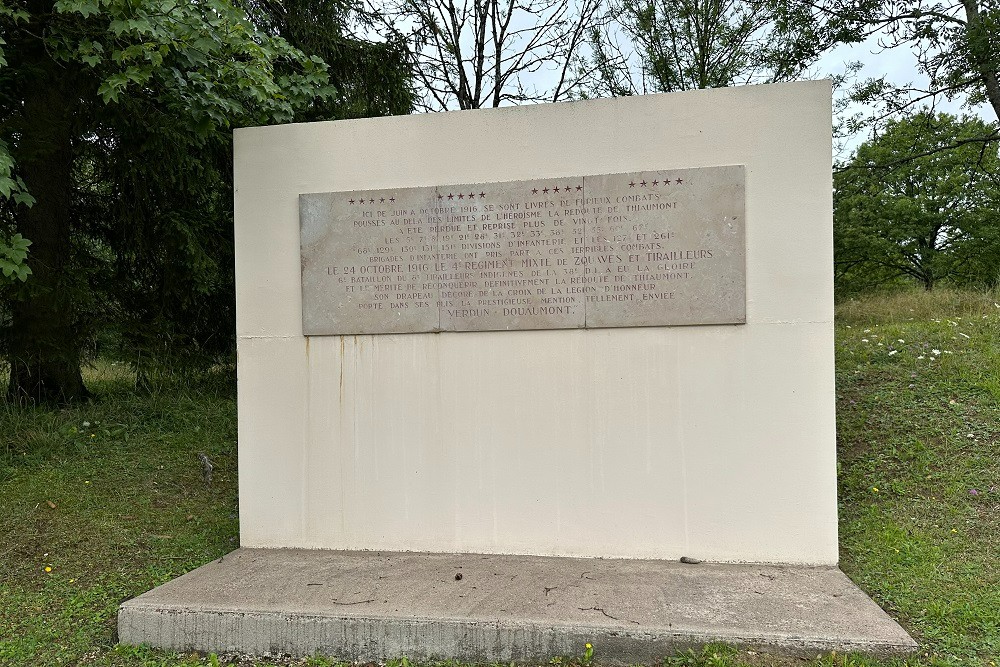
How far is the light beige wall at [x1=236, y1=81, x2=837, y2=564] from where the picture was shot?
370 centimetres

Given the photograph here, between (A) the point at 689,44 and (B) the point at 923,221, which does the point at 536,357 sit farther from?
(B) the point at 923,221

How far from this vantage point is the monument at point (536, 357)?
3.67 metres

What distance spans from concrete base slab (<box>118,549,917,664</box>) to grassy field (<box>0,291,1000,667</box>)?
93 millimetres

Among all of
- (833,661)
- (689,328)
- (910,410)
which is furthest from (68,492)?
(910,410)

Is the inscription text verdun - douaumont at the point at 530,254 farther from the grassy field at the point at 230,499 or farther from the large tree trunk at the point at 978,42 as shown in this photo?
the large tree trunk at the point at 978,42

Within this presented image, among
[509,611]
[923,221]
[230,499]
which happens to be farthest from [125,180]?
[923,221]

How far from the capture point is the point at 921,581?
3.56 m

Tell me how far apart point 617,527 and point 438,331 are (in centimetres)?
140

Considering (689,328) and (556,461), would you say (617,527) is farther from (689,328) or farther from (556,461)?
(689,328)

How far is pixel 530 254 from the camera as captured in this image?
3.89m

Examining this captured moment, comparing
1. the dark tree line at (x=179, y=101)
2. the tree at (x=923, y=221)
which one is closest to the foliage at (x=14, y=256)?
the dark tree line at (x=179, y=101)

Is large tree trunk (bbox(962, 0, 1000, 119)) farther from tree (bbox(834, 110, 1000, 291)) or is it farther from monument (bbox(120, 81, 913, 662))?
tree (bbox(834, 110, 1000, 291))

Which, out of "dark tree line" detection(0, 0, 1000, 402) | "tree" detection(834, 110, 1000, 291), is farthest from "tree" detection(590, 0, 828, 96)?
"tree" detection(834, 110, 1000, 291)

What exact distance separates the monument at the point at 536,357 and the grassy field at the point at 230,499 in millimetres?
419
